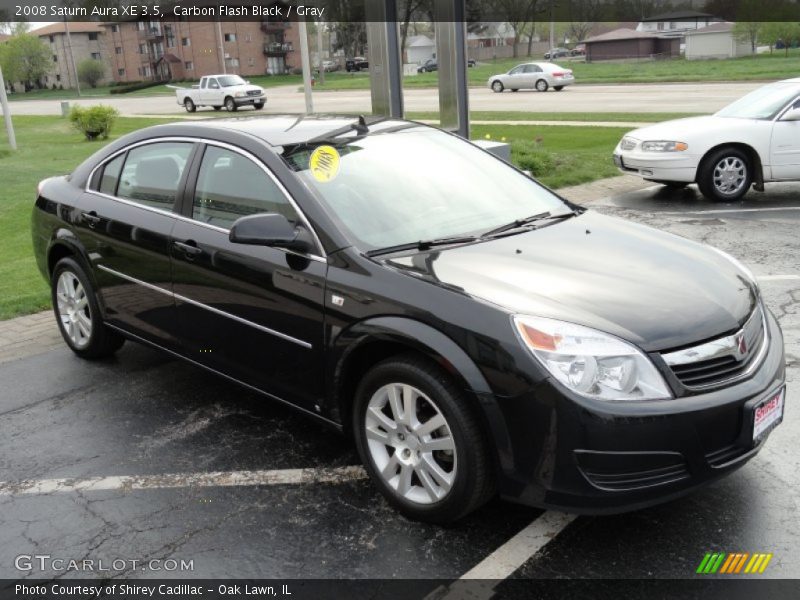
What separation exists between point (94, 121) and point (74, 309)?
19332 mm

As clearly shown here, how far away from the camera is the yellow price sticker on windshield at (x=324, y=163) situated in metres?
3.96

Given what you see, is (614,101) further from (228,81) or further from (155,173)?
(155,173)

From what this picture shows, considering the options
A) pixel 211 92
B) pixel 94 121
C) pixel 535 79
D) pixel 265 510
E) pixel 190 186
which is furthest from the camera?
pixel 535 79

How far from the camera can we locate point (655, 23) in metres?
86.3

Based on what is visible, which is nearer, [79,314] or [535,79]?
[79,314]

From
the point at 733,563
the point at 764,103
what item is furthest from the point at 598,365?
the point at 764,103

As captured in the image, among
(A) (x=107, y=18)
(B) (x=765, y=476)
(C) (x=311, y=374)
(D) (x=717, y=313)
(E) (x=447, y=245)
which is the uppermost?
(A) (x=107, y=18)

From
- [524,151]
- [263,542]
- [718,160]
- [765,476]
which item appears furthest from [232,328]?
[524,151]

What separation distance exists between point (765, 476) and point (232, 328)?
8.57ft

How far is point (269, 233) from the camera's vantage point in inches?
142

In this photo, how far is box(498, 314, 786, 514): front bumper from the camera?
9.28ft

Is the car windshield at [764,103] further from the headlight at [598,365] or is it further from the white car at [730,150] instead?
the headlight at [598,365]

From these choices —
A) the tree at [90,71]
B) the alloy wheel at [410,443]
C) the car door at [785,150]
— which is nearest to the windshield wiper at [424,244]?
the alloy wheel at [410,443]

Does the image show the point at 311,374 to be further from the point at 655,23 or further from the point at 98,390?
the point at 655,23
